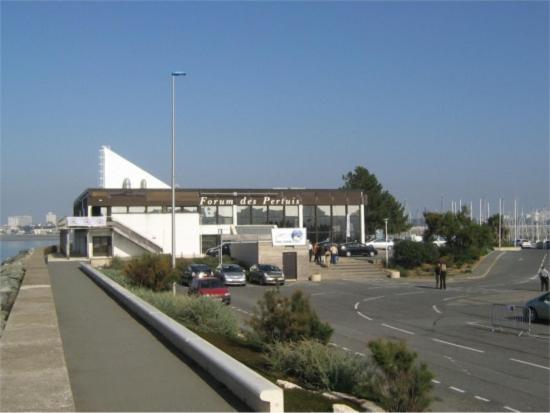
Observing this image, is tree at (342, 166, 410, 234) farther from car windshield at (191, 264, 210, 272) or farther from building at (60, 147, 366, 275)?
car windshield at (191, 264, 210, 272)

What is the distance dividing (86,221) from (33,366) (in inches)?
1983

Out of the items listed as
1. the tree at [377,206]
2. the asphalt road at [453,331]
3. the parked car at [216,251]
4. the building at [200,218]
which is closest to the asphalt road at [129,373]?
the asphalt road at [453,331]

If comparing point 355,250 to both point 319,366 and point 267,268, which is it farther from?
point 319,366

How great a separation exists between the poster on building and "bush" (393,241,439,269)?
9.14 m

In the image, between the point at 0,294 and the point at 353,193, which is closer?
the point at 0,294

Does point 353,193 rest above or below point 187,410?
above

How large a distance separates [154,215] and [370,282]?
923 inches

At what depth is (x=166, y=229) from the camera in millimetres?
61406

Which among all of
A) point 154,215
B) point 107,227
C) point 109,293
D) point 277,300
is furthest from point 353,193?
point 277,300

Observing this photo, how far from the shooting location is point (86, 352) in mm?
11273

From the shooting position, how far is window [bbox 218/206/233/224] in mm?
68938

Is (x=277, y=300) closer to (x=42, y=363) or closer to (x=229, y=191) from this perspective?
(x=42, y=363)

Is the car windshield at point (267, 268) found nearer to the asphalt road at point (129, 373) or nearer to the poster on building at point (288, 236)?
the poster on building at point (288, 236)

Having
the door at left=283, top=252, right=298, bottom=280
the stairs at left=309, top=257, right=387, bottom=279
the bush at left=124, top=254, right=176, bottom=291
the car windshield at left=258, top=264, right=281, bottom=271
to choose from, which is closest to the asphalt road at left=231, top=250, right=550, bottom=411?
the car windshield at left=258, top=264, right=281, bottom=271
